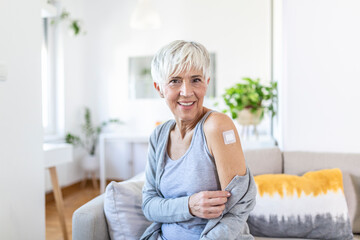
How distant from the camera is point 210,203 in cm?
97

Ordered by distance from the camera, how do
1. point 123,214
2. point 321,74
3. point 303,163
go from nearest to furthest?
point 123,214
point 303,163
point 321,74

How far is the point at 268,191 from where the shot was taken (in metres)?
1.50

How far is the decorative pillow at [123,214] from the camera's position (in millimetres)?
1249

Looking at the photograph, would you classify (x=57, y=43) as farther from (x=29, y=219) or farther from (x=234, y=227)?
(x=234, y=227)

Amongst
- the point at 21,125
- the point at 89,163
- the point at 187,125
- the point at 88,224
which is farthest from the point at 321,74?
the point at 89,163

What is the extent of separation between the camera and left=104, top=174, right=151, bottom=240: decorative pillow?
125 centimetres

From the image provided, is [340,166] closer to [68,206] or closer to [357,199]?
[357,199]

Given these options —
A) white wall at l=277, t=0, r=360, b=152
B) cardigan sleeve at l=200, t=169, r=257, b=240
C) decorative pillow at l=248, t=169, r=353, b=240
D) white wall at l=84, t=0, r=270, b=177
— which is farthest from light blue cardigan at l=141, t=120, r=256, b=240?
white wall at l=84, t=0, r=270, b=177

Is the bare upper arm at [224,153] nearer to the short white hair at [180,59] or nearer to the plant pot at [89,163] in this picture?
the short white hair at [180,59]

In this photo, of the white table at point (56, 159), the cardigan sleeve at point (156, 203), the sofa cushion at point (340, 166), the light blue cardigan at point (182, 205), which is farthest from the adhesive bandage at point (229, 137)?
the white table at point (56, 159)

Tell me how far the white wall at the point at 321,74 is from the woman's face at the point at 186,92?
1.01 meters

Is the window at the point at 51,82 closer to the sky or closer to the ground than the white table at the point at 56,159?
closer to the sky

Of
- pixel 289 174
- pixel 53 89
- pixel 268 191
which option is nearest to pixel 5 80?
pixel 268 191

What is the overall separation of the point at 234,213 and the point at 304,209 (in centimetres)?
59
